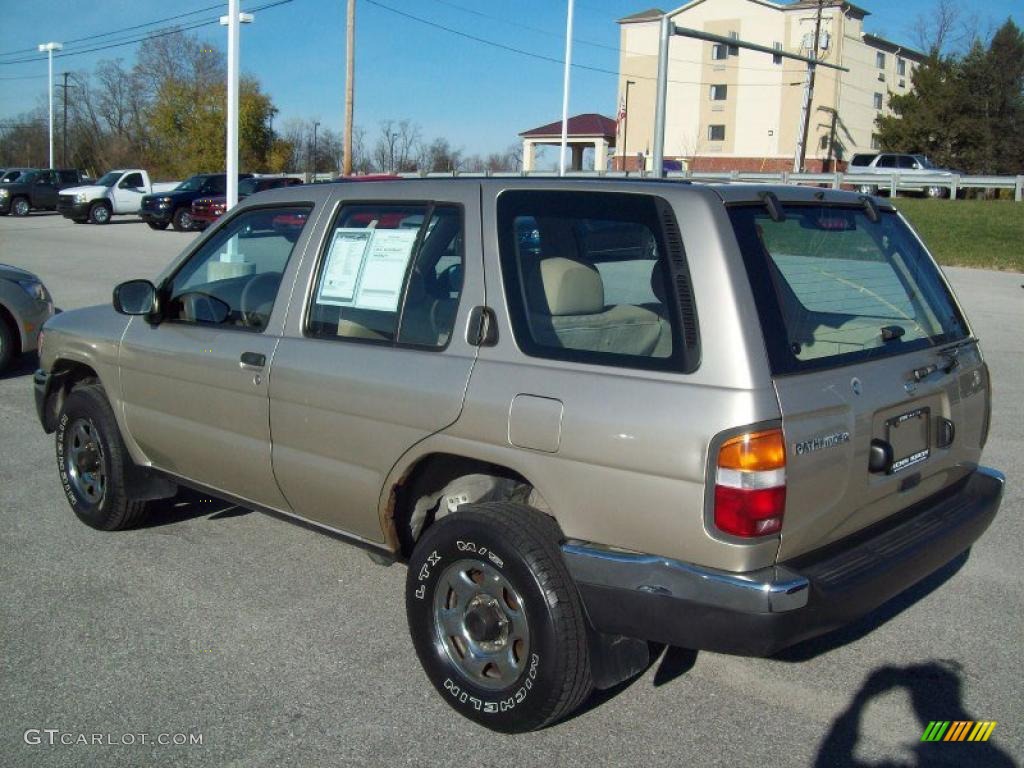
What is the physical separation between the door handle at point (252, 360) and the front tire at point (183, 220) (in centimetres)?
3006

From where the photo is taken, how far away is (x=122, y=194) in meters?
37.6

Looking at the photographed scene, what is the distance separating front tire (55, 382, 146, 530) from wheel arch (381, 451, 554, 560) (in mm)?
1921

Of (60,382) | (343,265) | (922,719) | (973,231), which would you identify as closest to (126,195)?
(973,231)

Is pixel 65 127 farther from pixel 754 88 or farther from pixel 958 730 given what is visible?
pixel 958 730

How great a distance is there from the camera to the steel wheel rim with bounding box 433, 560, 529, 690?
3.43m

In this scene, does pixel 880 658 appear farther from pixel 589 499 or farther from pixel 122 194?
pixel 122 194

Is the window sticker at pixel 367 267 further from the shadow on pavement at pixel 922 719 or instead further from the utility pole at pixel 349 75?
the utility pole at pixel 349 75

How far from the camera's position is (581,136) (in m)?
69.5

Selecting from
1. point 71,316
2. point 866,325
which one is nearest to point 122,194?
point 71,316

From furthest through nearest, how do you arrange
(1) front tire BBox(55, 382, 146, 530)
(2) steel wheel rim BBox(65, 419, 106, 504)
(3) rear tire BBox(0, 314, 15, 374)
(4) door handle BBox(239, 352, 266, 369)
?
1. (3) rear tire BBox(0, 314, 15, 374)
2. (2) steel wheel rim BBox(65, 419, 106, 504)
3. (1) front tire BBox(55, 382, 146, 530)
4. (4) door handle BBox(239, 352, 266, 369)

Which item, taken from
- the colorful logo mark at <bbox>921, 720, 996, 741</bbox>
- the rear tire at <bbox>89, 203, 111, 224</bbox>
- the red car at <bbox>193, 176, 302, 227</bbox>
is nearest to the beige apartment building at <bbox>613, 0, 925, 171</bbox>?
the rear tire at <bbox>89, 203, 111, 224</bbox>

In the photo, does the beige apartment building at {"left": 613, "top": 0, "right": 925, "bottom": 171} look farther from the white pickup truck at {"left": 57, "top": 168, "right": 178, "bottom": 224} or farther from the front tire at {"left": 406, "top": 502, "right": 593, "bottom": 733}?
the front tire at {"left": 406, "top": 502, "right": 593, "bottom": 733}

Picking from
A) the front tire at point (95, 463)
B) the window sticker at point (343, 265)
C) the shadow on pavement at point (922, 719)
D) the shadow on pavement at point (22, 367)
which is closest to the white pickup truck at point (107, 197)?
the shadow on pavement at point (22, 367)

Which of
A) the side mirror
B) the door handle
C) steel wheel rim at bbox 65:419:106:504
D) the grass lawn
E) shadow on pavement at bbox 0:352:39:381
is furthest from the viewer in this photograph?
the grass lawn
